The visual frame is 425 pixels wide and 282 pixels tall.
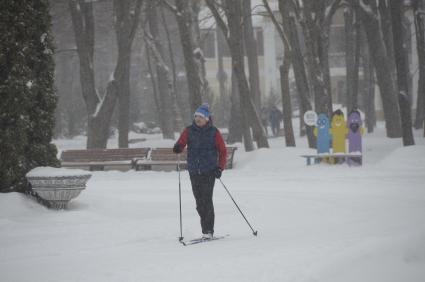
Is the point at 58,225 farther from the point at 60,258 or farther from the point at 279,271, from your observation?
the point at 279,271

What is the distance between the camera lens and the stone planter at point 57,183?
11430 millimetres

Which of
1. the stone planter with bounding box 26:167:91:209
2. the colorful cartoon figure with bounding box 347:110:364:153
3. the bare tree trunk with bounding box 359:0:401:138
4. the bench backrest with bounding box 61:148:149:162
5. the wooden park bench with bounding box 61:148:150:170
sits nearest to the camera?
the stone planter with bounding box 26:167:91:209

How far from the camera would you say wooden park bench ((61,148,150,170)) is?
22.2 m

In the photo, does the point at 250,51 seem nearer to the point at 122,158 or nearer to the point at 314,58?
the point at 314,58

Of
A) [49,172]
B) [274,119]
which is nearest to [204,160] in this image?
[49,172]

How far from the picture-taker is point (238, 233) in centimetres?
959

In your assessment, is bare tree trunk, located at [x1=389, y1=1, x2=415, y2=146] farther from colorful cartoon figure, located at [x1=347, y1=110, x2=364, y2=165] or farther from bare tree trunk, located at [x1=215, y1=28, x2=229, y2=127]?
bare tree trunk, located at [x1=215, y1=28, x2=229, y2=127]

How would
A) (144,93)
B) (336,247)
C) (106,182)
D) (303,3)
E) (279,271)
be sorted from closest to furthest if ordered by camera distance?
(279,271) → (336,247) → (106,182) → (303,3) → (144,93)

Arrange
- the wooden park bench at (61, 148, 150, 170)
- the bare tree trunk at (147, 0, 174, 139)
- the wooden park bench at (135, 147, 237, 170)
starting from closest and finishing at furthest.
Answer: the wooden park bench at (135, 147, 237, 170), the wooden park bench at (61, 148, 150, 170), the bare tree trunk at (147, 0, 174, 139)

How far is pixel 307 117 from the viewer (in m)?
21.5

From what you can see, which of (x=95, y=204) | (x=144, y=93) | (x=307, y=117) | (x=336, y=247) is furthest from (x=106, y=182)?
(x=144, y=93)

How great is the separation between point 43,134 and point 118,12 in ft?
40.4

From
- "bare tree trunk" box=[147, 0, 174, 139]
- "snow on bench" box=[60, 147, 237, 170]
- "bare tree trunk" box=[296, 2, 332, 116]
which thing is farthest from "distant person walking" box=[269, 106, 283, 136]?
"snow on bench" box=[60, 147, 237, 170]

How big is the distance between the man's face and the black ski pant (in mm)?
679
